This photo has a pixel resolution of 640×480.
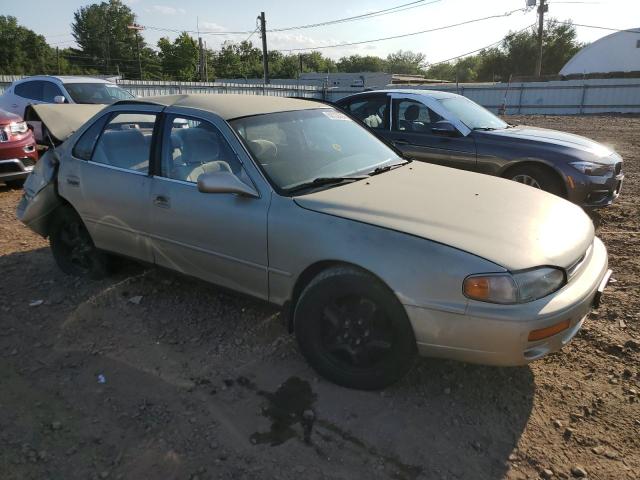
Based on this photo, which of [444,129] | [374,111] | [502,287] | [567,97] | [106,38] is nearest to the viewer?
[502,287]

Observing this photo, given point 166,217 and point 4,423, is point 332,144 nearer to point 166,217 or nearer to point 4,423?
point 166,217

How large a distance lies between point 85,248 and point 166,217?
1.36 m

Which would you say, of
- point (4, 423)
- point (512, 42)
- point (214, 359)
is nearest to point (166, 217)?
point (214, 359)

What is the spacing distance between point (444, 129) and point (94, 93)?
299 inches

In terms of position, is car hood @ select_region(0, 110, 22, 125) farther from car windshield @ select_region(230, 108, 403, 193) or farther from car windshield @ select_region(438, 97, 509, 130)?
car windshield @ select_region(438, 97, 509, 130)

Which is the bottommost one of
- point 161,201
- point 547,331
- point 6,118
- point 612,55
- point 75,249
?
point 75,249

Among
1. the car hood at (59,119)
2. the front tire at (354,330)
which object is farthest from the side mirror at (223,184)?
the car hood at (59,119)

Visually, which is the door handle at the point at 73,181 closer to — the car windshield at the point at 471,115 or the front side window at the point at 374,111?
the front side window at the point at 374,111

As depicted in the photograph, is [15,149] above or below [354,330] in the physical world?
above

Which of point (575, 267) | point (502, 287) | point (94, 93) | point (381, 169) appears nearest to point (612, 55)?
point (94, 93)

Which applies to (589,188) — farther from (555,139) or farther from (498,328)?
(498,328)

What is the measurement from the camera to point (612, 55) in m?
46.6

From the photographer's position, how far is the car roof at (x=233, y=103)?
3.38 meters

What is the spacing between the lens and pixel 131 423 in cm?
258
